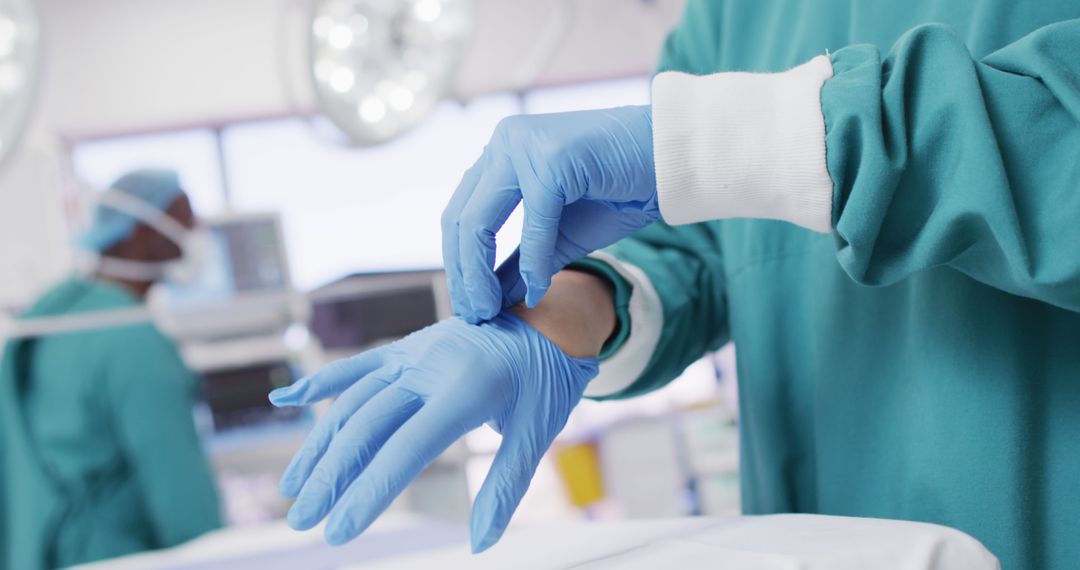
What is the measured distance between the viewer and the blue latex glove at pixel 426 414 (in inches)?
22.4

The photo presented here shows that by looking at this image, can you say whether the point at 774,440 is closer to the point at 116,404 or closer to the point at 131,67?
the point at 116,404

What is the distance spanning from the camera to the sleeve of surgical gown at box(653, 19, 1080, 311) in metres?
0.52

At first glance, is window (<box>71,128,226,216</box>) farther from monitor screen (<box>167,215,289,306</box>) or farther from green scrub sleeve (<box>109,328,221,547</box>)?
green scrub sleeve (<box>109,328,221,547</box>)

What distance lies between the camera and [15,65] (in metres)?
1.23

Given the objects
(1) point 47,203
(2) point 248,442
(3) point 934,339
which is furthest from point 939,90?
(1) point 47,203

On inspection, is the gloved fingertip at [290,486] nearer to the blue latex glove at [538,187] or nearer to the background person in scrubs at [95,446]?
the blue latex glove at [538,187]

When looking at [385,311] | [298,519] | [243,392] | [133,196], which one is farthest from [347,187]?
[298,519]

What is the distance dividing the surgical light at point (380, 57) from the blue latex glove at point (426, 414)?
94 cm

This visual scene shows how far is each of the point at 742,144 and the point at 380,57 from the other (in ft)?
3.58

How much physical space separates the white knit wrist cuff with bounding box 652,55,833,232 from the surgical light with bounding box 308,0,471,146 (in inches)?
40.1

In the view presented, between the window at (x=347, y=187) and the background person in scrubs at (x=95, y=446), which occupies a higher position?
the window at (x=347, y=187)

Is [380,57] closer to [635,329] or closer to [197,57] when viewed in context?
[635,329]

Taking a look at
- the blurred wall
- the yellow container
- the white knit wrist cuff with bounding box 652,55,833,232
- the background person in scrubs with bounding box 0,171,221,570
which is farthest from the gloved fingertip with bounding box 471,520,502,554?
the blurred wall

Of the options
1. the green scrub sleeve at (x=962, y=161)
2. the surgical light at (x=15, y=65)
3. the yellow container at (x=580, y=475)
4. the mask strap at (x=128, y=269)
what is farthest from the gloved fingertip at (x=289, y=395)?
the yellow container at (x=580, y=475)
